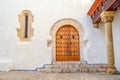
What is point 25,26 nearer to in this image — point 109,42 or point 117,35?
point 109,42

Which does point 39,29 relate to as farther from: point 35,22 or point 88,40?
point 88,40

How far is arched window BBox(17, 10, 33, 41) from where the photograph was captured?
29.1ft

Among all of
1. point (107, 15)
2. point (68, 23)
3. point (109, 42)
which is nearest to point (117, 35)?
point (109, 42)

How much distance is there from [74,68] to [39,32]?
7.73 ft

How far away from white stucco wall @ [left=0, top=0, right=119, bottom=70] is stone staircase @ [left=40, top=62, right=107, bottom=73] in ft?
1.25

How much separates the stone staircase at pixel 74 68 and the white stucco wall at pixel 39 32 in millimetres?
381

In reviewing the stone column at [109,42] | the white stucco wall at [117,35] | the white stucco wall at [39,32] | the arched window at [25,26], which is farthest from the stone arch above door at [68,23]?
the stone column at [109,42]

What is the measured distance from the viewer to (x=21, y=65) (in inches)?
341

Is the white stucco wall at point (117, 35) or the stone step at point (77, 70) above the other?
the white stucco wall at point (117, 35)

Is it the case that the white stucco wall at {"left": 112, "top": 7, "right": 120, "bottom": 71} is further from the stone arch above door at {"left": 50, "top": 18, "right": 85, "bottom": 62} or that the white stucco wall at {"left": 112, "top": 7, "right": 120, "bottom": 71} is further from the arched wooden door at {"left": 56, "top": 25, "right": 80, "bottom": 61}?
the arched wooden door at {"left": 56, "top": 25, "right": 80, "bottom": 61}

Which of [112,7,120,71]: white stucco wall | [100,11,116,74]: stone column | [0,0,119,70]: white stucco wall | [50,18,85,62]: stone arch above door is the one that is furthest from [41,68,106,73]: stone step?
[100,11,116,74]: stone column

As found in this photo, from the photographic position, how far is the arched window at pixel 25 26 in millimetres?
8875

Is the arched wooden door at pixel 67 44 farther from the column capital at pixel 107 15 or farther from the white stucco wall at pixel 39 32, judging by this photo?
the column capital at pixel 107 15

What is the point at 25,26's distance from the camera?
9.02 m
